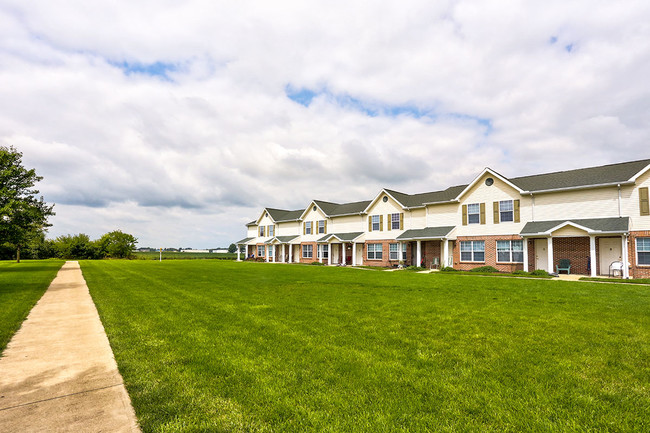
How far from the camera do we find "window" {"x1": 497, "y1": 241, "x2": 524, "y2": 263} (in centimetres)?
2559

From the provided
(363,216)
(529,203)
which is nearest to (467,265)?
(529,203)

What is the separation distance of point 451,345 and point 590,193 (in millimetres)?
23940

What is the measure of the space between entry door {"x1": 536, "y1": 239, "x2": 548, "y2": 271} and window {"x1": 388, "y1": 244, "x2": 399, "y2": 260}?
1228cm

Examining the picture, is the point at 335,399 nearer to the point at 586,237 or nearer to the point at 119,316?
the point at 119,316

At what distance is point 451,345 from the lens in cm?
618

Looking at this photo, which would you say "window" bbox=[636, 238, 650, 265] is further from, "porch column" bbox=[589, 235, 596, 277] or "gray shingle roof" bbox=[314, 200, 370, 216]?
"gray shingle roof" bbox=[314, 200, 370, 216]

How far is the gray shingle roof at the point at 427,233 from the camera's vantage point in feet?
95.5

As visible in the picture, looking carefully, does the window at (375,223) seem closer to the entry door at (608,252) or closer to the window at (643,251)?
the entry door at (608,252)

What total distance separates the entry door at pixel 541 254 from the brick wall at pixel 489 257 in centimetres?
117

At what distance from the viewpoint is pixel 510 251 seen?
26062 millimetres

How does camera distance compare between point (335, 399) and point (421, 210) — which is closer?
point (335, 399)

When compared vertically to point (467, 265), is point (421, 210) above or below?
above

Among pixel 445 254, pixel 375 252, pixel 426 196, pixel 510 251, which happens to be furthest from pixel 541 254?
pixel 375 252

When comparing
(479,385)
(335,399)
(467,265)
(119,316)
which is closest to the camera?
(335,399)
